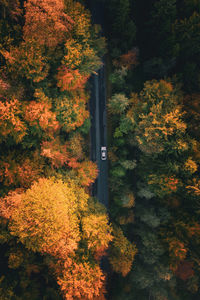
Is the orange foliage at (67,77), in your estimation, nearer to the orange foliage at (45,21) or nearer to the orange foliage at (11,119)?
the orange foliage at (45,21)

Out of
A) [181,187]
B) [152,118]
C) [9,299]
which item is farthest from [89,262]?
[152,118]

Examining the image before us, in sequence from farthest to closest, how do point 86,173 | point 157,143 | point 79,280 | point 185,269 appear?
point 185,269, point 86,173, point 157,143, point 79,280

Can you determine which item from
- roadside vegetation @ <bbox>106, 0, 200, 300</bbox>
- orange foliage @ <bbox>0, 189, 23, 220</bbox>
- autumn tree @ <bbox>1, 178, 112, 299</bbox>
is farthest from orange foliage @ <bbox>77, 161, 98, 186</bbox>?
orange foliage @ <bbox>0, 189, 23, 220</bbox>

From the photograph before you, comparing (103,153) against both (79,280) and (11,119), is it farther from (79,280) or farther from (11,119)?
(79,280)

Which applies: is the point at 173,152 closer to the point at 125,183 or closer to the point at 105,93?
the point at 125,183

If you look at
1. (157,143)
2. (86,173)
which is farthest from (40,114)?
Answer: (157,143)

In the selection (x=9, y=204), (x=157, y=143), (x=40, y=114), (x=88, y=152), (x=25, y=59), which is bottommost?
(x=9, y=204)

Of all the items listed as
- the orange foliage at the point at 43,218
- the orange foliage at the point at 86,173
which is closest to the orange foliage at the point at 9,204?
the orange foliage at the point at 43,218
